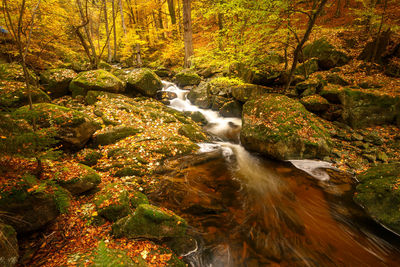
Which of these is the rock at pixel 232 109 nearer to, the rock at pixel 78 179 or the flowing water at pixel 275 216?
the flowing water at pixel 275 216

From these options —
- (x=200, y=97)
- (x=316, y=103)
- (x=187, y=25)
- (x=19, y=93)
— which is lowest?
(x=316, y=103)

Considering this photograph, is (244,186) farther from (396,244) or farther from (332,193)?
(396,244)

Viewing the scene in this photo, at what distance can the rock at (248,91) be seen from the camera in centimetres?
957

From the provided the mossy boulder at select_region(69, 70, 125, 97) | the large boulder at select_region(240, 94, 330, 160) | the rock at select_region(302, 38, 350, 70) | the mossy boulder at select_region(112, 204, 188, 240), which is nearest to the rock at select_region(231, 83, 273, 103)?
the large boulder at select_region(240, 94, 330, 160)

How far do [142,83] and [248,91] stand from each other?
244 inches

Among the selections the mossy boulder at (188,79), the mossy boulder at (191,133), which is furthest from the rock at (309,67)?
the mossy boulder at (188,79)

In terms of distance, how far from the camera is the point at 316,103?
311 inches

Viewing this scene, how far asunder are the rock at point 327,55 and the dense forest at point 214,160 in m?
0.06

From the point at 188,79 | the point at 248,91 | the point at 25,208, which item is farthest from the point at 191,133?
the point at 188,79

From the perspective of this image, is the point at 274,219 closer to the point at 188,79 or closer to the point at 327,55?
the point at 327,55

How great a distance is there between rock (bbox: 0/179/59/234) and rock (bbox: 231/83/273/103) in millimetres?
9168

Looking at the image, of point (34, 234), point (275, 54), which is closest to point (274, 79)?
point (275, 54)

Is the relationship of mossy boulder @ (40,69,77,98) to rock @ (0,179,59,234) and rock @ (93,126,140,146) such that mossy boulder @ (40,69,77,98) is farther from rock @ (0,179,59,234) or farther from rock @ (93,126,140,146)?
rock @ (0,179,59,234)

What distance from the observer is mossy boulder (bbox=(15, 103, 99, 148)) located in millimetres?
4980
